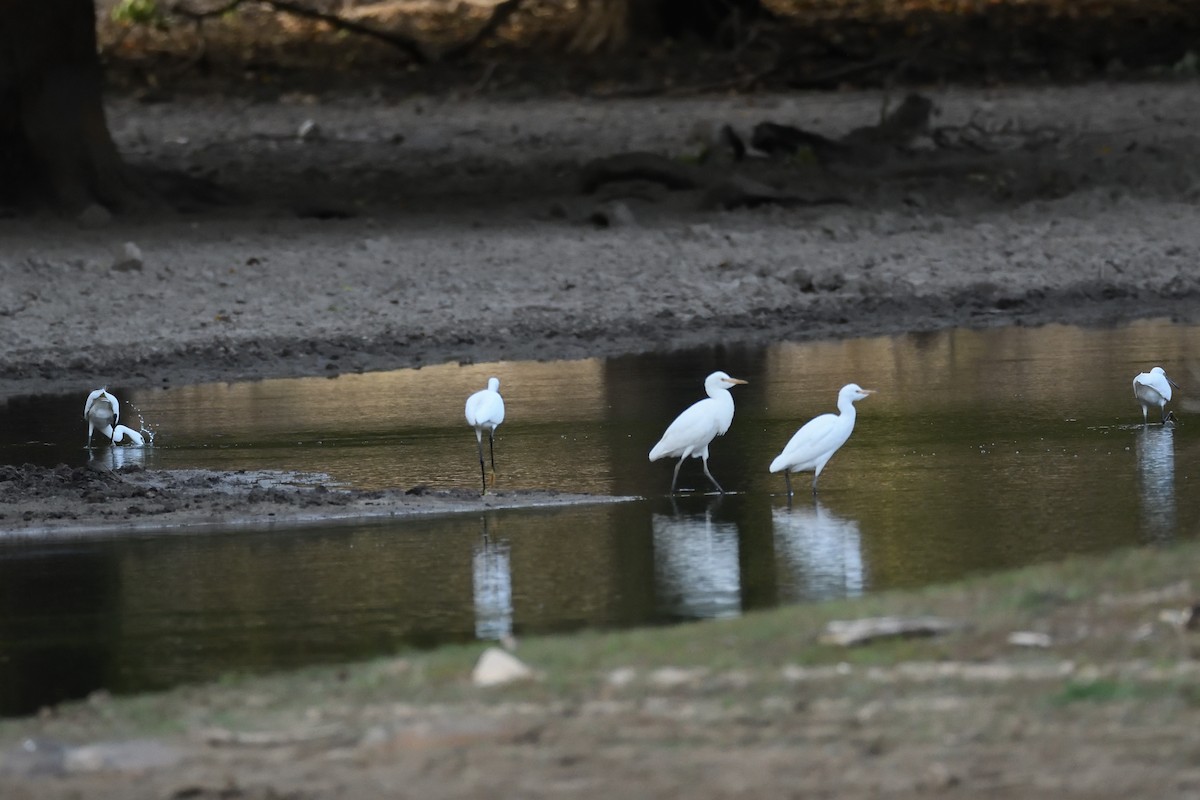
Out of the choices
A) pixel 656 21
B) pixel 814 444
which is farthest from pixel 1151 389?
pixel 656 21

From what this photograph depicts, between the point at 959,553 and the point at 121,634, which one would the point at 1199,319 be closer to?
the point at 959,553

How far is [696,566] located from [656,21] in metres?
25.9

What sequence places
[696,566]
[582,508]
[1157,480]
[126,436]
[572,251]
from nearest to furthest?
[696,566]
[582,508]
[1157,480]
[126,436]
[572,251]

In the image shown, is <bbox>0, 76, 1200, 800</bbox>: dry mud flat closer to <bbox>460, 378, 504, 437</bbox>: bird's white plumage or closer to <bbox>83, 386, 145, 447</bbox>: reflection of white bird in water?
<bbox>460, 378, 504, 437</bbox>: bird's white plumage

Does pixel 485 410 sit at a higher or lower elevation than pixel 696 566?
higher

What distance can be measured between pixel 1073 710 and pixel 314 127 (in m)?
22.0

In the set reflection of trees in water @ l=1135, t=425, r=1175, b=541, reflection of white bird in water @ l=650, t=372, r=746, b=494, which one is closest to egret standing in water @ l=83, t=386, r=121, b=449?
reflection of white bird in water @ l=650, t=372, r=746, b=494

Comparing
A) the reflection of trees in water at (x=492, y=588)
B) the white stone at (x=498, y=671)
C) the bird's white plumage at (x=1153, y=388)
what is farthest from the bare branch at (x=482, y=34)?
the white stone at (x=498, y=671)

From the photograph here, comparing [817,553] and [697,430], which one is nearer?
[817,553]

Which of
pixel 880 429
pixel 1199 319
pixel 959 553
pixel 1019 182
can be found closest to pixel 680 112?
pixel 1019 182

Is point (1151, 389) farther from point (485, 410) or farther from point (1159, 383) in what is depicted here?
point (485, 410)

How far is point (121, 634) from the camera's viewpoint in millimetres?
7637

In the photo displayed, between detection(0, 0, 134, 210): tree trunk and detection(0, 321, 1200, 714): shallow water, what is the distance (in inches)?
266

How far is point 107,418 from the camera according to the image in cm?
1167
